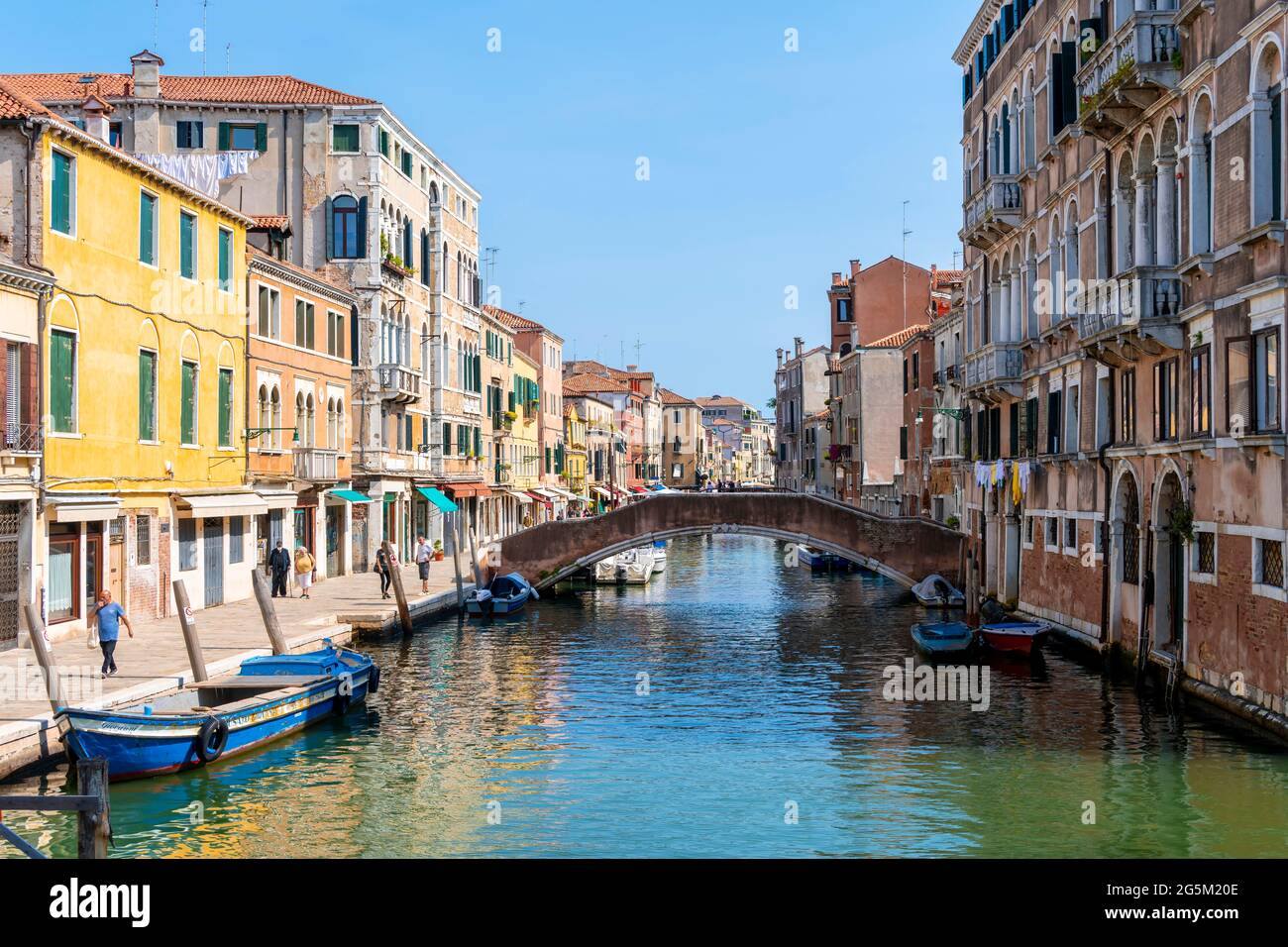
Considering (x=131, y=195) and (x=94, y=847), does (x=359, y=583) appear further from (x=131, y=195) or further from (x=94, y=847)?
(x=94, y=847)

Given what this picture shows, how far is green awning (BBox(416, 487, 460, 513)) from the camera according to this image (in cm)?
4178

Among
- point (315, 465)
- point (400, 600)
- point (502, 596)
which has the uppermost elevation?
point (315, 465)

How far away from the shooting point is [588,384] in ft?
301

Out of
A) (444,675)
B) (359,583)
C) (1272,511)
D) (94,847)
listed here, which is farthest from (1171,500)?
(359,583)

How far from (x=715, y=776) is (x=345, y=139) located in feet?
88.9

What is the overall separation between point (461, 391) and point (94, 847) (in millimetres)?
39859

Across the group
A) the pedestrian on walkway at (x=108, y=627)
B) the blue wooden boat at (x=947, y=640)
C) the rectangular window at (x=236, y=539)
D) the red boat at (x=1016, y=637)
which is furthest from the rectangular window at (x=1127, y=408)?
the rectangular window at (x=236, y=539)

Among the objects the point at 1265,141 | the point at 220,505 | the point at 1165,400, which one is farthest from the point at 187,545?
the point at 1265,141

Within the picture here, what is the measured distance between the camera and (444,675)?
2327 centimetres

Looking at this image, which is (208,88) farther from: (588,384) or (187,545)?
(588,384)

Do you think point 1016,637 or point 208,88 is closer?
point 1016,637

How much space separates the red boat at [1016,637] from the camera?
23.8 meters

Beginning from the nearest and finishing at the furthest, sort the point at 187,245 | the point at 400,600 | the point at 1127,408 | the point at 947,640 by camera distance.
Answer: the point at 1127,408, the point at 947,640, the point at 187,245, the point at 400,600

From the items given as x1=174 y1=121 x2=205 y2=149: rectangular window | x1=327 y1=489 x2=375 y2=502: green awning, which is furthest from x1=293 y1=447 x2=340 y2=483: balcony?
x1=174 y1=121 x2=205 y2=149: rectangular window
